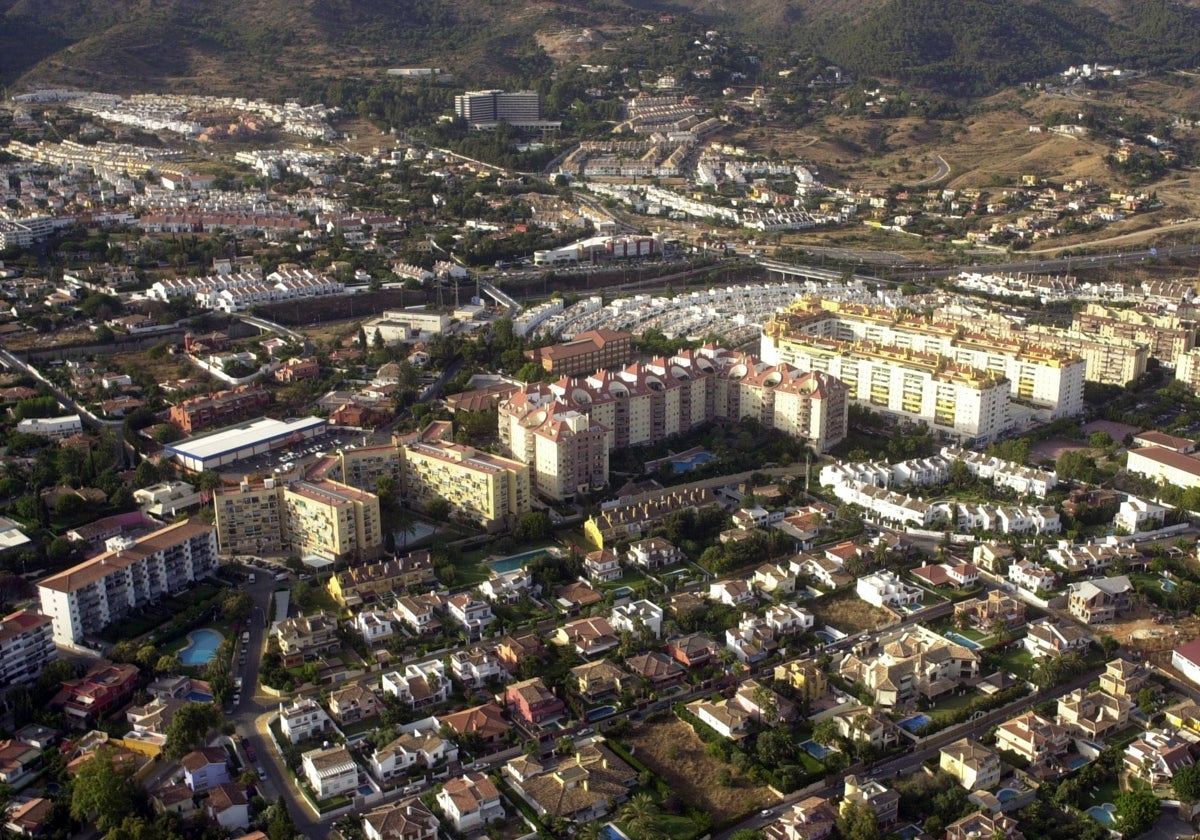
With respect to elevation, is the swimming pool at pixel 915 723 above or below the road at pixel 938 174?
below

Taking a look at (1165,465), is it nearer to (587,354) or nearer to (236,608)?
(587,354)

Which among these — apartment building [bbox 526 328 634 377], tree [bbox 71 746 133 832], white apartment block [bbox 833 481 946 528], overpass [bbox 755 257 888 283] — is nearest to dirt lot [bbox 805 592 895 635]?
white apartment block [bbox 833 481 946 528]

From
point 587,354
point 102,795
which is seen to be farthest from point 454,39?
point 102,795

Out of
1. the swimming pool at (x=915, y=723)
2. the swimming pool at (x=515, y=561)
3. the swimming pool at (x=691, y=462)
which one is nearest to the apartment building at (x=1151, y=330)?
the swimming pool at (x=691, y=462)

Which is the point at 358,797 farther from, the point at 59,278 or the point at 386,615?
the point at 59,278

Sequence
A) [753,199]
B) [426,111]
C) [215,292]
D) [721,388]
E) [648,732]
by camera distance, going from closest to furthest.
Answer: [648,732], [721,388], [215,292], [753,199], [426,111]

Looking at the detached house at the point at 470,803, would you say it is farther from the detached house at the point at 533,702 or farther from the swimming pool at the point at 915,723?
the swimming pool at the point at 915,723

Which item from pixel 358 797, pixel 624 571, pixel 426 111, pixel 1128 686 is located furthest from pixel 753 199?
pixel 358 797

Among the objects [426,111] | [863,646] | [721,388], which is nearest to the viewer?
[863,646]
